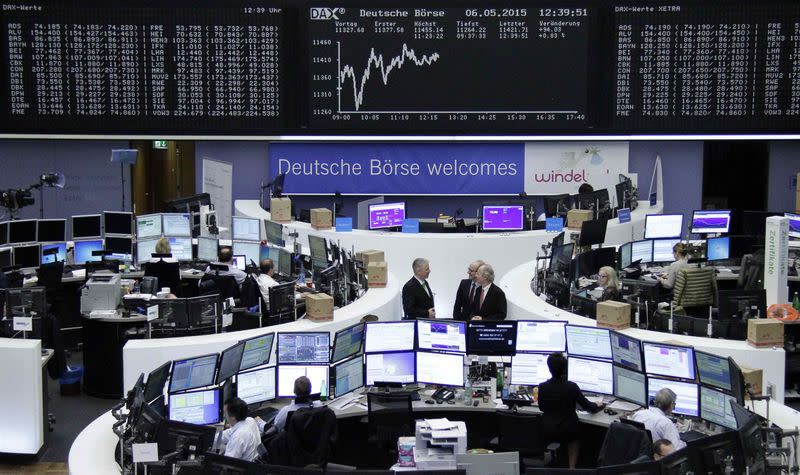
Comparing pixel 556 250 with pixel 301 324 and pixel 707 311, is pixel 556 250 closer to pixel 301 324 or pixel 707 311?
pixel 707 311

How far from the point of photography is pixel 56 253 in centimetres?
1373

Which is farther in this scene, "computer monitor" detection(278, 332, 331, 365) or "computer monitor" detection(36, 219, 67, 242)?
"computer monitor" detection(36, 219, 67, 242)

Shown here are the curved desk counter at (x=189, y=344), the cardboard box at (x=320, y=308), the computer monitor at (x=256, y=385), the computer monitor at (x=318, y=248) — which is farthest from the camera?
the computer monitor at (x=318, y=248)

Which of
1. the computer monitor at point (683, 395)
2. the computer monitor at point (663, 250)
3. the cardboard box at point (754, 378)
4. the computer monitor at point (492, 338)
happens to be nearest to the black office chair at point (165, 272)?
the computer monitor at point (492, 338)

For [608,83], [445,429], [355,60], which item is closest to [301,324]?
[445,429]

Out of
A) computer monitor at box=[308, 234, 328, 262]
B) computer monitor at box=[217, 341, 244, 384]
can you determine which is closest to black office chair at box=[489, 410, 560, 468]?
computer monitor at box=[217, 341, 244, 384]

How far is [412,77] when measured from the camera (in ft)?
45.6

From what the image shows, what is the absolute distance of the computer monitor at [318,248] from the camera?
12462 millimetres

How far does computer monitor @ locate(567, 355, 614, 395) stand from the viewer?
8523mm

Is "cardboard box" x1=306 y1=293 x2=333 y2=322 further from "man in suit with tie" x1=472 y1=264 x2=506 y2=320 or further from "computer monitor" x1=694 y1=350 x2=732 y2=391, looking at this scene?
"computer monitor" x1=694 y1=350 x2=732 y2=391

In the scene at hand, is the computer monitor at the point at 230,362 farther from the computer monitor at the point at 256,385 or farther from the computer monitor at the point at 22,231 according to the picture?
the computer monitor at the point at 22,231

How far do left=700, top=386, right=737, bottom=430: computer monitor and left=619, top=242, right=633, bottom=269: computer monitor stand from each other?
5358 mm

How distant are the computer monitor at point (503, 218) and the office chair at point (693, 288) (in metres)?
3.29

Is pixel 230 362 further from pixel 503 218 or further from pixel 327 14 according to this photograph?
pixel 503 218
